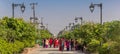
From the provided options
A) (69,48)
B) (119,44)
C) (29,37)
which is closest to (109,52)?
(119,44)

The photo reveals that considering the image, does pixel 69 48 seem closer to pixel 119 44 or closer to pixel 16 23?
pixel 16 23

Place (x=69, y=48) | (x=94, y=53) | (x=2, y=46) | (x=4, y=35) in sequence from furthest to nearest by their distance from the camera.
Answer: (x=69, y=48) < (x=94, y=53) < (x=4, y=35) < (x=2, y=46)

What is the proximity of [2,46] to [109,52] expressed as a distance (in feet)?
19.7

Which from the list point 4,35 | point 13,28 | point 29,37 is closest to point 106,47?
point 4,35

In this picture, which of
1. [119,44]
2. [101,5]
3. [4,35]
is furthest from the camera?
[101,5]

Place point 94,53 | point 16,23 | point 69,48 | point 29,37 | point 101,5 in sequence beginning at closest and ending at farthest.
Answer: point 94,53
point 101,5
point 16,23
point 29,37
point 69,48

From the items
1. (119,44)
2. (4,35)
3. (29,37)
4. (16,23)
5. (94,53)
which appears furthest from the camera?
(29,37)

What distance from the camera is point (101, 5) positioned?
38438mm

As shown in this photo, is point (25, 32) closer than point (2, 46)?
No

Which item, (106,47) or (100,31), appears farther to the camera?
(100,31)

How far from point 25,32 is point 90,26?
7146 mm

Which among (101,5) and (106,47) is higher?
(101,5)

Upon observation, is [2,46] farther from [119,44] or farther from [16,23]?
[16,23]

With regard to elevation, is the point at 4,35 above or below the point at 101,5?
below
